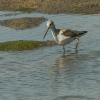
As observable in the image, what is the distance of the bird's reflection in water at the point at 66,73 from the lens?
15.4 m

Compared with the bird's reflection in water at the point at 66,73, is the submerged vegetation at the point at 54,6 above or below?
below

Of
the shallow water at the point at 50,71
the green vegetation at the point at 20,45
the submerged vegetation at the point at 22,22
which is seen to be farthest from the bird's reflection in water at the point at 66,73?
the submerged vegetation at the point at 22,22

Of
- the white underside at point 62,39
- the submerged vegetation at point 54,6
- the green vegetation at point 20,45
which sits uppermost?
the white underside at point 62,39

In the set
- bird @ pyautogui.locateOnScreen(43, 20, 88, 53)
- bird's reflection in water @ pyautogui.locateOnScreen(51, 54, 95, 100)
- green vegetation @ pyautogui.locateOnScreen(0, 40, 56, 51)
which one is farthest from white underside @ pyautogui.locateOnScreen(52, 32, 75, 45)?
green vegetation @ pyautogui.locateOnScreen(0, 40, 56, 51)

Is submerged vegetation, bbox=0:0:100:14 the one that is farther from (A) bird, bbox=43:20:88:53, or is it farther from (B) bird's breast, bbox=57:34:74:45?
(B) bird's breast, bbox=57:34:74:45

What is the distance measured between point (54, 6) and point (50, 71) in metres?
14.8

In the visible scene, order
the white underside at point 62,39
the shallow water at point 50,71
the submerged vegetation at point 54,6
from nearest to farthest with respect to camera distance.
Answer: the shallow water at point 50,71 < the white underside at point 62,39 < the submerged vegetation at point 54,6

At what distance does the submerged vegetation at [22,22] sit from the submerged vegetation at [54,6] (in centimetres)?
301

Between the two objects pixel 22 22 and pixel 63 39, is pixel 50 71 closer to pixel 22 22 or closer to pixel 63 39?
pixel 63 39

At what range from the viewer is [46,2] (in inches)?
1308

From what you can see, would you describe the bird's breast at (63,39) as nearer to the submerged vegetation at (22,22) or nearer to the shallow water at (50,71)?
the shallow water at (50,71)

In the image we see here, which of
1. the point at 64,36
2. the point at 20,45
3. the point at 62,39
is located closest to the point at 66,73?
the point at 62,39

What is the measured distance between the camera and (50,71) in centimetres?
1792

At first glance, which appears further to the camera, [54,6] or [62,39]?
[54,6]
